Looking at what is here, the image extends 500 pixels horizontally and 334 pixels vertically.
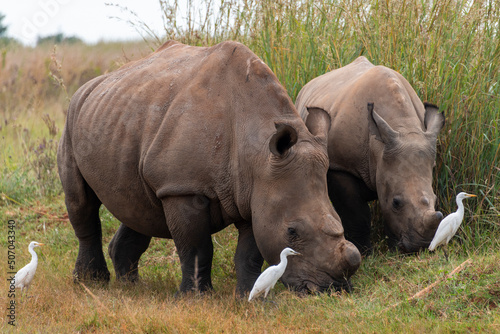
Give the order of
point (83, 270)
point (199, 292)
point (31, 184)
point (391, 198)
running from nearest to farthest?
point (199, 292) < point (391, 198) < point (83, 270) < point (31, 184)

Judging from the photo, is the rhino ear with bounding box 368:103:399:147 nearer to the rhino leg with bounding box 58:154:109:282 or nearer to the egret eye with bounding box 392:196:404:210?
the egret eye with bounding box 392:196:404:210

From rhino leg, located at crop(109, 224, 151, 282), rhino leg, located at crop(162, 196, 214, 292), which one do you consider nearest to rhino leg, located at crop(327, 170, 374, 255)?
rhino leg, located at crop(162, 196, 214, 292)

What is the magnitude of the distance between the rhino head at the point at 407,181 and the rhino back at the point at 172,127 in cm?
112

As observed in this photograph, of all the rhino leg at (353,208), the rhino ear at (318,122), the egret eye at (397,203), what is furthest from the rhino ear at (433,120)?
the rhino ear at (318,122)

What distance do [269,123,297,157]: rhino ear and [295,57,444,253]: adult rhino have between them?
590 mm

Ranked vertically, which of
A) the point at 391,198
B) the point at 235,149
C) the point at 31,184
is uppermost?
the point at 235,149

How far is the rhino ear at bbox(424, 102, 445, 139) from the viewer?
609 centimetres

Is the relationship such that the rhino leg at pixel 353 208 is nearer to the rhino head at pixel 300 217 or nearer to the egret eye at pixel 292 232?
the rhino head at pixel 300 217

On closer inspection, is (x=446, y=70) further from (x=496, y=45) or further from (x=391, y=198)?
(x=391, y=198)

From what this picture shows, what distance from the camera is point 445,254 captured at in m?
5.72

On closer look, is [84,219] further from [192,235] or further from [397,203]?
[397,203]

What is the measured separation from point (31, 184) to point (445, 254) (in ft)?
20.7

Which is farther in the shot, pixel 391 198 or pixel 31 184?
pixel 31 184

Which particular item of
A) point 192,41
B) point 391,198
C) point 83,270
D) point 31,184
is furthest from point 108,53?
point 391,198
